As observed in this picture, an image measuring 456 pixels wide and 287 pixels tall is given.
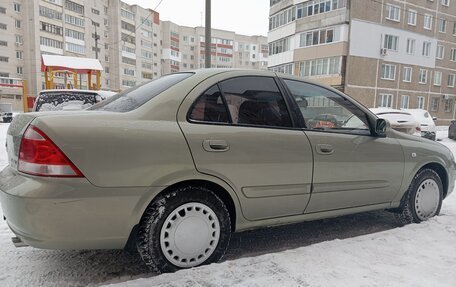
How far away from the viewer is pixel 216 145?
2.65 metres

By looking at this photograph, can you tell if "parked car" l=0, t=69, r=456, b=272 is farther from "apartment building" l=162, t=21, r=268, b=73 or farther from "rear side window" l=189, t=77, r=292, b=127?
"apartment building" l=162, t=21, r=268, b=73

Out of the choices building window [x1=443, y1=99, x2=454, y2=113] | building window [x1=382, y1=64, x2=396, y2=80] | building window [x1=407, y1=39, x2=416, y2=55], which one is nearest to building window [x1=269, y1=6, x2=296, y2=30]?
building window [x1=382, y1=64, x2=396, y2=80]

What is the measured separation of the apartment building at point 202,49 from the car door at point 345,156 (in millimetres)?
83047

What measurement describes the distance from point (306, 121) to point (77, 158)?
1945 mm

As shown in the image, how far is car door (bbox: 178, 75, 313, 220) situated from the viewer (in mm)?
2648

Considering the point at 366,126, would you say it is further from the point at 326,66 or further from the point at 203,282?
the point at 326,66

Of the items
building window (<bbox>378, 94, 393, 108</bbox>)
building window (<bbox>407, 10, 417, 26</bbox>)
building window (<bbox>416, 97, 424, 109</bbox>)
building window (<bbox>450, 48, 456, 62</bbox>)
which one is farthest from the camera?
building window (<bbox>450, 48, 456, 62</bbox>)

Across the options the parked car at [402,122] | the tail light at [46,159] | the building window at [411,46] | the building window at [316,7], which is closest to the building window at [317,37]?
the building window at [316,7]

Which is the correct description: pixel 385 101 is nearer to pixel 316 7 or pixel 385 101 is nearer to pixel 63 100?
pixel 316 7

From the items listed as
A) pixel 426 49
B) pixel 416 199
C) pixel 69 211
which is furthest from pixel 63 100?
pixel 426 49

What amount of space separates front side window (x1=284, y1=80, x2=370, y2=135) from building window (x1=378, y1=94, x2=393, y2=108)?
98.6 feet

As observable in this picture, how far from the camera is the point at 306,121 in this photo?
3197mm

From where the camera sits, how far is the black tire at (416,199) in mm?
3972

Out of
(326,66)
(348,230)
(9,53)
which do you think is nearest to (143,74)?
(9,53)
